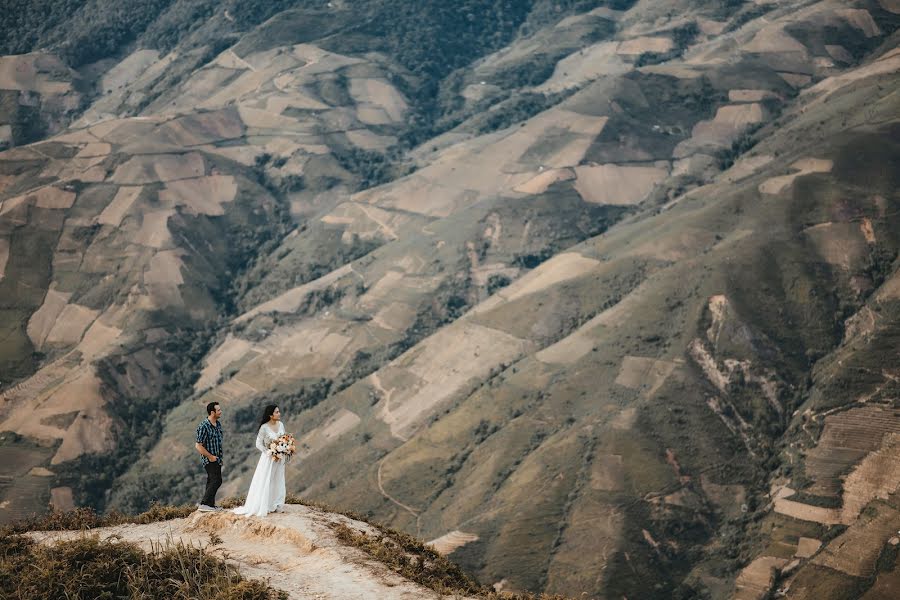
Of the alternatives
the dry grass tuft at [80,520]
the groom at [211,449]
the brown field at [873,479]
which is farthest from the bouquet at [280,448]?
the brown field at [873,479]

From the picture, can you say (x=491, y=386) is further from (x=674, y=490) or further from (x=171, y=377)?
(x=171, y=377)

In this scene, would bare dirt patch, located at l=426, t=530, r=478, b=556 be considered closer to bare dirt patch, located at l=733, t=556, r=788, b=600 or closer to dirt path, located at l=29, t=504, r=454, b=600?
bare dirt patch, located at l=733, t=556, r=788, b=600

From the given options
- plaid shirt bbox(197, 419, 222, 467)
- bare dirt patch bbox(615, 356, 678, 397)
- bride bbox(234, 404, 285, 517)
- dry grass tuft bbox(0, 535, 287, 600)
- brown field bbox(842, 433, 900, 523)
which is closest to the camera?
dry grass tuft bbox(0, 535, 287, 600)

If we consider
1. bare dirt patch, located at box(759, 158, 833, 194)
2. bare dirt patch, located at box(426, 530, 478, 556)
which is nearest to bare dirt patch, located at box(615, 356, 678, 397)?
bare dirt patch, located at box(426, 530, 478, 556)

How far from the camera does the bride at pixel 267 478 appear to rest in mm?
37844

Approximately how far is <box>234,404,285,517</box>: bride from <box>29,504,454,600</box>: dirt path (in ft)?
1.67

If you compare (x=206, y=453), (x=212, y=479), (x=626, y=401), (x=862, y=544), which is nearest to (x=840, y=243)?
(x=626, y=401)

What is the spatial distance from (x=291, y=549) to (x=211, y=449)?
574cm

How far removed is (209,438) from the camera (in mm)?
38906

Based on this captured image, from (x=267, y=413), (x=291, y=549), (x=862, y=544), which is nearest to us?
(x=291, y=549)

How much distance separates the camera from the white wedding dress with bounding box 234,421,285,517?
125ft

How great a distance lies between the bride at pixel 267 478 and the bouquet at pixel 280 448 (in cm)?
16

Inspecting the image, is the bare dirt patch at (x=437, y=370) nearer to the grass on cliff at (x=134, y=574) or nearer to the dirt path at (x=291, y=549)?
the dirt path at (x=291, y=549)

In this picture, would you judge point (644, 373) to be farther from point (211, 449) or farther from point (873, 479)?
point (211, 449)
